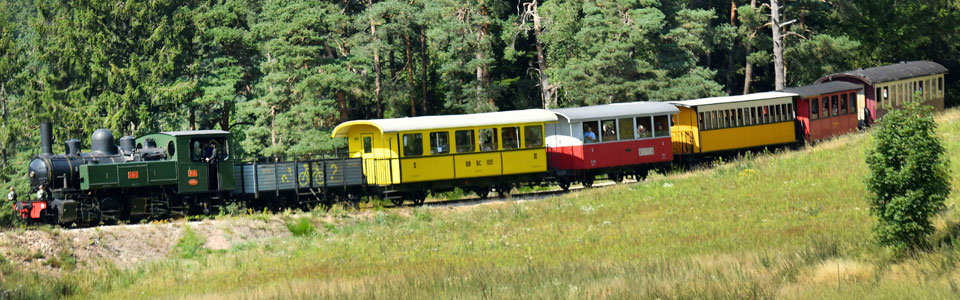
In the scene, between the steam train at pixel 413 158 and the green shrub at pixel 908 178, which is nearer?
the green shrub at pixel 908 178

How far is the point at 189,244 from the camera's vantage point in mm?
24172

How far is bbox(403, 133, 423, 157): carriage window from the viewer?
30.7 meters

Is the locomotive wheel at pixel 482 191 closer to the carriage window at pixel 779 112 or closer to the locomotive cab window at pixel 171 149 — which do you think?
the locomotive cab window at pixel 171 149

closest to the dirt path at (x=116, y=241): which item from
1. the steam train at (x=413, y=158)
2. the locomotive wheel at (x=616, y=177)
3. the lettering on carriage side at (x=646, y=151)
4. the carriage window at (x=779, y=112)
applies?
the steam train at (x=413, y=158)

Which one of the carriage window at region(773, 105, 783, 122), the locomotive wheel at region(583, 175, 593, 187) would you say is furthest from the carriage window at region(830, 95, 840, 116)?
the locomotive wheel at region(583, 175, 593, 187)

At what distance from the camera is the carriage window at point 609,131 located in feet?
110

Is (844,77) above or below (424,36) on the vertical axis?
below

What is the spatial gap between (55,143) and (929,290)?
163 feet

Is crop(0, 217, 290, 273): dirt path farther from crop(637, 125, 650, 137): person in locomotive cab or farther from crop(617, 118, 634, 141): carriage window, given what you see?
crop(637, 125, 650, 137): person in locomotive cab

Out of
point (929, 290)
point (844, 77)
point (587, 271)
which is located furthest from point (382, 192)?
point (844, 77)

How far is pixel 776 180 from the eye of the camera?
28.4m

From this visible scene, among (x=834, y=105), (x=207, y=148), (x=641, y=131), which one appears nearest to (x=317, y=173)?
(x=207, y=148)

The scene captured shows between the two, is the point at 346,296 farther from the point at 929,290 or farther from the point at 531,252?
the point at 929,290

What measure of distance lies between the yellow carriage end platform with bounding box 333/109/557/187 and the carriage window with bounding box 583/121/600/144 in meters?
1.51
